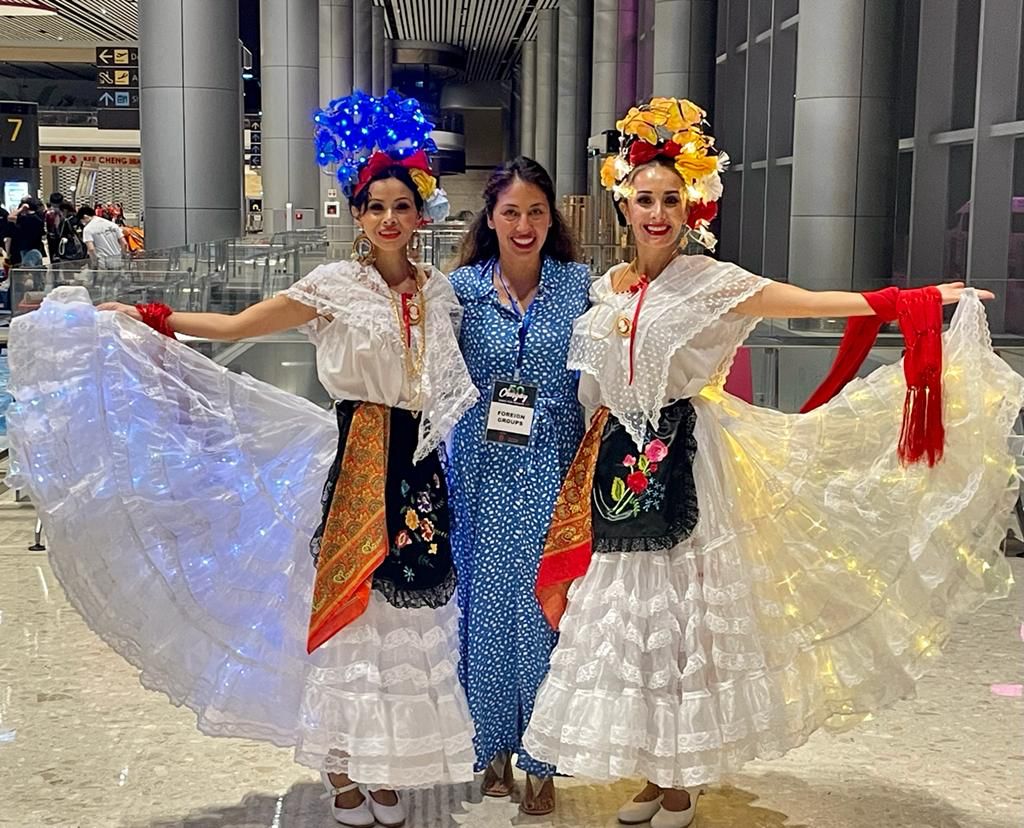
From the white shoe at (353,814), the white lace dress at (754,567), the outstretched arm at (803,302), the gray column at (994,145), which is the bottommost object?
the white shoe at (353,814)

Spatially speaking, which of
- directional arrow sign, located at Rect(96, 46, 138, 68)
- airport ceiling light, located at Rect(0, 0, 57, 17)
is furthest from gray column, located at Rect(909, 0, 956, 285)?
airport ceiling light, located at Rect(0, 0, 57, 17)

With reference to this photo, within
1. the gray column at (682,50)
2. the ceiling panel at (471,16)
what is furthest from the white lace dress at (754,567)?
the ceiling panel at (471,16)

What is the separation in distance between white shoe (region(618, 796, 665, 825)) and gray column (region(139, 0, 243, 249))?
32.5 feet

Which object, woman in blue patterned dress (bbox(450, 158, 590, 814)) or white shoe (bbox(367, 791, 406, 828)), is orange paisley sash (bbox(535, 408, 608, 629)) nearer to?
woman in blue patterned dress (bbox(450, 158, 590, 814))

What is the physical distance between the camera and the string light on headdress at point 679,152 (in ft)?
11.7

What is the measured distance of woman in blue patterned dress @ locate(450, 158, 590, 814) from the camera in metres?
3.67

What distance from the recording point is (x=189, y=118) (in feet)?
40.9

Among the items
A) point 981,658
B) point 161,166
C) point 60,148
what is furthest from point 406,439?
point 60,148

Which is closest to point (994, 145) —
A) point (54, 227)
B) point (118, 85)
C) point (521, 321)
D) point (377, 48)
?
point (521, 321)

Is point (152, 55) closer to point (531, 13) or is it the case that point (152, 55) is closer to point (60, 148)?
point (531, 13)

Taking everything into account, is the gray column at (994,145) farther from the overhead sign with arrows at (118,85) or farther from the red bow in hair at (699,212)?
the overhead sign with arrows at (118,85)

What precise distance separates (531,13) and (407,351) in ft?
133

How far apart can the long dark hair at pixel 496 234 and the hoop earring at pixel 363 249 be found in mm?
318

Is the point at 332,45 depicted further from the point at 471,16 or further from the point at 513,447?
the point at 513,447
